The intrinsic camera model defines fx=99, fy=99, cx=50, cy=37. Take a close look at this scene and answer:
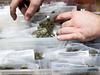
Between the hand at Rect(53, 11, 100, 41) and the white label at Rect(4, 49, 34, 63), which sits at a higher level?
the hand at Rect(53, 11, 100, 41)

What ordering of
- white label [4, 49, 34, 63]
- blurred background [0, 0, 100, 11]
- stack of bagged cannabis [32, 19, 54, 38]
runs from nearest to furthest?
white label [4, 49, 34, 63], stack of bagged cannabis [32, 19, 54, 38], blurred background [0, 0, 100, 11]

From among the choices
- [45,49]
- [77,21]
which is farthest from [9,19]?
[77,21]

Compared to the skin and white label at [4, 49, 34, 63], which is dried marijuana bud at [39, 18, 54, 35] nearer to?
the skin

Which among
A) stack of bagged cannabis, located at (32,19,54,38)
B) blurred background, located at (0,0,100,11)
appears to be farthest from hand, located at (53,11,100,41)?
blurred background, located at (0,0,100,11)

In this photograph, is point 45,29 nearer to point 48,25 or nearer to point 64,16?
point 48,25

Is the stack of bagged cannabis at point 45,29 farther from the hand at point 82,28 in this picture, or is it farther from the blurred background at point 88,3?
the blurred background at point 88,3

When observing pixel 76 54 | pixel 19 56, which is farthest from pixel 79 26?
pixel 19 56

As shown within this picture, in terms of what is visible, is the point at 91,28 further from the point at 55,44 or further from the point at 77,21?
the point at 55,44

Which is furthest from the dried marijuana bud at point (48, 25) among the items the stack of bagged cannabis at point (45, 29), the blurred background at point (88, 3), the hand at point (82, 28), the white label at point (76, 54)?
the blurred background at point (88, 3)

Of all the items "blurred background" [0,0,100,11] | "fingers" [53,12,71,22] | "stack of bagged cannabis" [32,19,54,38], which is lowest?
"stack of bagged cannabis" [32,19,54,38]

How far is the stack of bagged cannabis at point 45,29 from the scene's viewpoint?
2.53 feet

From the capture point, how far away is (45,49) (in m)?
0.69

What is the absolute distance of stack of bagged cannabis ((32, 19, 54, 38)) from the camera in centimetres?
77

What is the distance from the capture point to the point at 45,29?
2.67ft
